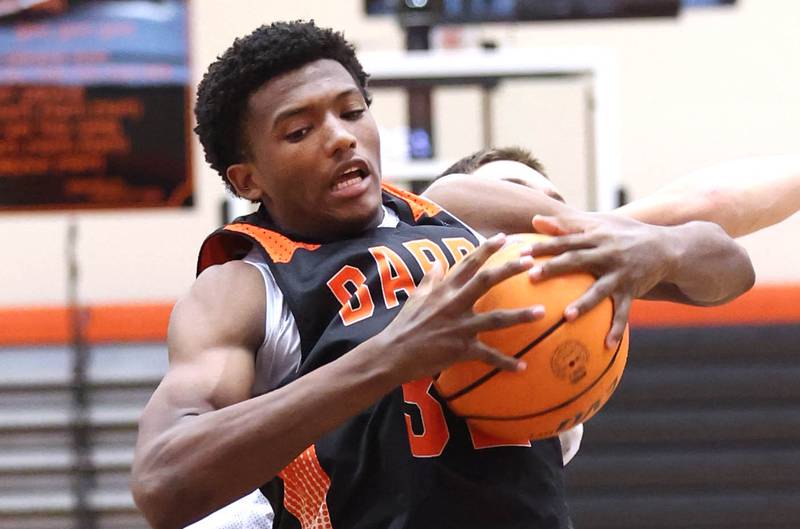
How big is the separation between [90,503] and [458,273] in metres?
4.16

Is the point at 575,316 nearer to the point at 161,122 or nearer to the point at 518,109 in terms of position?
the point at 518,109

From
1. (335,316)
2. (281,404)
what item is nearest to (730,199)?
(335,316)

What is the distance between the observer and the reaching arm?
290cm

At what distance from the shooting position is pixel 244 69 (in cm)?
264

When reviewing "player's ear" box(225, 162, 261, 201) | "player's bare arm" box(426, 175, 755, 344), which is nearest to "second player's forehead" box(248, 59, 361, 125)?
"player's ear" box(225, 162, 261, 201)

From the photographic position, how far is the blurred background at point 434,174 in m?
5.54

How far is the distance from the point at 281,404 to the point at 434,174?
3549mm

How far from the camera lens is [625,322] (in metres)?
2.28

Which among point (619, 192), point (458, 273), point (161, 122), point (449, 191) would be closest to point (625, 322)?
point (458, 273)

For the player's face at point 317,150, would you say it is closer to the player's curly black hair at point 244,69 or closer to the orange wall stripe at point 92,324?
the player's curly black hair at point 244,69

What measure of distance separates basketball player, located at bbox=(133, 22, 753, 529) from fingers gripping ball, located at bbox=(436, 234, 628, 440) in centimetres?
4

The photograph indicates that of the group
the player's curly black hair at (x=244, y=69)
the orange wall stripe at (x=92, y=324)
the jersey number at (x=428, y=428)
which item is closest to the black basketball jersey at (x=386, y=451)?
the jersey number at (x=428, y=428)

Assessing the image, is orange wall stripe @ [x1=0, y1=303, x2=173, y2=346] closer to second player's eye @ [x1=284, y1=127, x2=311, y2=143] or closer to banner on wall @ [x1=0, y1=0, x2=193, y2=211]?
banner on wall @ [x1=0, y1=0, x2=193, y2=211]

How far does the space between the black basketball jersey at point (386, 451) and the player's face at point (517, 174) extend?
0.75 meters
